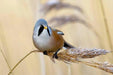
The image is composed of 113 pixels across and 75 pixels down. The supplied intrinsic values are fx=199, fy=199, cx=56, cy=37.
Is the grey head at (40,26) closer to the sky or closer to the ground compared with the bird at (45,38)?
closer to the sky

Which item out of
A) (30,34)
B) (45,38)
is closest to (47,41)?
(45,38)

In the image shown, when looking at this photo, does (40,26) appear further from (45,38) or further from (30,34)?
(30,34)

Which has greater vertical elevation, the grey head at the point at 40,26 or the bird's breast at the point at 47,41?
the grey head at the point at 40,26

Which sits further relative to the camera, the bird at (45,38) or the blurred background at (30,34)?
the blurred background at (30,34)

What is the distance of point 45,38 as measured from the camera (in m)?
0.76

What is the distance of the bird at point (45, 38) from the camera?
2.35 ft

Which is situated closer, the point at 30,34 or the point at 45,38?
the point at 45,38

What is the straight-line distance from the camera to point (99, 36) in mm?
1135

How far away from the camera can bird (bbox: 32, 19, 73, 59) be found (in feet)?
2.35

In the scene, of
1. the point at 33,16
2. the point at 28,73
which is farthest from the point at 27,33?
the point at 28,73

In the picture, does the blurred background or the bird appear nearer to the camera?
the bird

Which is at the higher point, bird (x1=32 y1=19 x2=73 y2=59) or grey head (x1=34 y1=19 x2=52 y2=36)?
grey head (x1=34 y1=19 x2=52 y2=36)

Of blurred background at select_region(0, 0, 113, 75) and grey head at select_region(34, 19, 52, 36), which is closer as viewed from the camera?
grey head at select_region(34, 19, 52, 36)

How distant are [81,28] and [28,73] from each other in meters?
0.43
